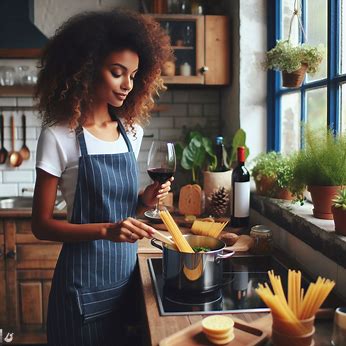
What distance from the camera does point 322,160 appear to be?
178cm

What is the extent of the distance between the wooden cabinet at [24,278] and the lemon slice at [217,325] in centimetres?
197

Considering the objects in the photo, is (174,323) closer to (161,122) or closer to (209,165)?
(209,165)

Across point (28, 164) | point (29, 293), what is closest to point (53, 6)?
point (28, 164)

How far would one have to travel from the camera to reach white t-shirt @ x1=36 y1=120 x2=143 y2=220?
1.56m

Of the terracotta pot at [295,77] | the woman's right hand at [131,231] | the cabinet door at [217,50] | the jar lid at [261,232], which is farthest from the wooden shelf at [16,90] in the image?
the woman's right hand at [131,231]

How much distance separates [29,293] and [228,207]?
139 cm

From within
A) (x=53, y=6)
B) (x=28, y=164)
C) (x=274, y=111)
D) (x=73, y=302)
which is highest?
(x=53, y=6)

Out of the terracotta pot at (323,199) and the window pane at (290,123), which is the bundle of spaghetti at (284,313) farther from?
the window pane at (290,123)

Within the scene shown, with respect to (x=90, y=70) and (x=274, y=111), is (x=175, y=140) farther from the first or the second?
(x=90, y=70)

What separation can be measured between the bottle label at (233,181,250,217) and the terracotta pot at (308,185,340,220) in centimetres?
52

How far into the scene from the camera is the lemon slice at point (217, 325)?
1.17m

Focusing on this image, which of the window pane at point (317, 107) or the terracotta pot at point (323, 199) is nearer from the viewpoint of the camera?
the terracotta pot at point (323, 199)

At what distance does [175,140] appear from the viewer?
144 inches

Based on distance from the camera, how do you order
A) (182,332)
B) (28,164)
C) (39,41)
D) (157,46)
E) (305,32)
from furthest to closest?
(28,164) → (39,41) → (305,32) → (157,46) → (182,332)
